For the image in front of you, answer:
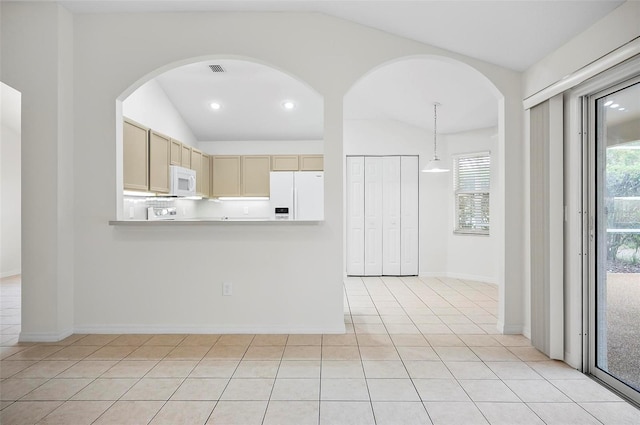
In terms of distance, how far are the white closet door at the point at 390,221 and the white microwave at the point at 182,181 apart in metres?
3.06

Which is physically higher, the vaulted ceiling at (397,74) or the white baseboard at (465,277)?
the vaulted ceiling at (397,74)

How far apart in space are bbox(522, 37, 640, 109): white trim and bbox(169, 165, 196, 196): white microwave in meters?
3.91

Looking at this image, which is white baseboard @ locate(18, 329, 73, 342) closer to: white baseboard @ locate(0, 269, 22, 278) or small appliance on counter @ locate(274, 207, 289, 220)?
small appliance on counter @ locate(274, 207, 289, 220)

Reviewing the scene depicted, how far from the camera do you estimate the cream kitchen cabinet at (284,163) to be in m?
6.79

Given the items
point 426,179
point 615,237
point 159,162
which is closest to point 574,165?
point 615,237

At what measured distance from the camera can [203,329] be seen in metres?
3.53

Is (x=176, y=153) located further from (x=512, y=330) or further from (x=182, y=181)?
(x=512, y=330)

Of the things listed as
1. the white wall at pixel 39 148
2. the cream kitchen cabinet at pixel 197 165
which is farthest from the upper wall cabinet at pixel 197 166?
the white wall at pixel 39 148

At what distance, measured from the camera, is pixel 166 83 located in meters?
5.55

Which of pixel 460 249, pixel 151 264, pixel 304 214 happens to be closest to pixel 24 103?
pixel 151 264

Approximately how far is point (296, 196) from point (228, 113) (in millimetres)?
1724

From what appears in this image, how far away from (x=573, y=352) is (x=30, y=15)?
502 centimetres

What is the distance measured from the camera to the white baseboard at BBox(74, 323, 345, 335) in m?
3.52

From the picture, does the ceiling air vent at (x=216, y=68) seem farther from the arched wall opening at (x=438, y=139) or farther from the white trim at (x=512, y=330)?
the white trim at (x=512, y=330)
